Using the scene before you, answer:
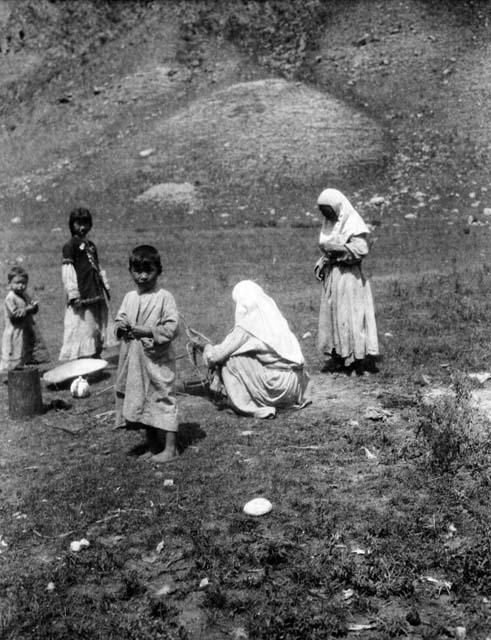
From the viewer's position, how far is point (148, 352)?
535 cm

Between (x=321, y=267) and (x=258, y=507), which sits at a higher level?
(x=321, y=267)

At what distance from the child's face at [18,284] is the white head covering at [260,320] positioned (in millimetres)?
2529

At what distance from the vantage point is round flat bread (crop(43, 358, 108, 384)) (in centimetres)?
757

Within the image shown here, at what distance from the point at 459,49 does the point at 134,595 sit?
26004mm

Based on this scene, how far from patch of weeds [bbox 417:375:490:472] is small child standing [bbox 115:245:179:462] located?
5.98 feet

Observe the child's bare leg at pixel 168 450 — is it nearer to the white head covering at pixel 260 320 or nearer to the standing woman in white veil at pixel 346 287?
the white head covering at pixel 260 320

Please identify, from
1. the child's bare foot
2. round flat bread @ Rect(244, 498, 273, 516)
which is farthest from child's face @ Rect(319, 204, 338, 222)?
round flat bread @ Rect(244, 498, 273, 516)

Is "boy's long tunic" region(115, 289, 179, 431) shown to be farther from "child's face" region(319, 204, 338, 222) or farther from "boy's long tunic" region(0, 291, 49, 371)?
"boy's long tunic" region(0, 291, 49, 371)

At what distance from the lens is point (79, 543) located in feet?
13.9

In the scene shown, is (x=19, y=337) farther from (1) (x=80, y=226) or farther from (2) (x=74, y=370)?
(1) (x=80, y=226)

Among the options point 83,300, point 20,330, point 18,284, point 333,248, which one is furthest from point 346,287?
point 20,330

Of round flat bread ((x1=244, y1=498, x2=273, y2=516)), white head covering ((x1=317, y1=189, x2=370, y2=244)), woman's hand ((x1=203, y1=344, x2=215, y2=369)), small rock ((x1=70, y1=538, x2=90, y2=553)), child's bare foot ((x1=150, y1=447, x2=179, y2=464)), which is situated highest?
white head covering ((x1=317, y1=189, x2=370, y2=244))

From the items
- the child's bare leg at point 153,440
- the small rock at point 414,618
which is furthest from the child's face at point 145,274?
the small rock at point 414,618

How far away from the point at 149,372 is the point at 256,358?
1.26m
